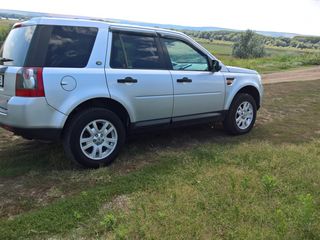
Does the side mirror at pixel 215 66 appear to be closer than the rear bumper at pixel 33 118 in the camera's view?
No

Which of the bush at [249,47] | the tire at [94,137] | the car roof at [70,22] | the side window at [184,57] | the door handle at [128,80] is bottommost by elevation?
the bush at [249,47]

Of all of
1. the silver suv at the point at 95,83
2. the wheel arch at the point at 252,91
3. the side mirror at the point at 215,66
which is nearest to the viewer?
the silver suv at the point at 95,83

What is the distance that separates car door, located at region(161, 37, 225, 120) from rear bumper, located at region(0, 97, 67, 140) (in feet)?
5.87

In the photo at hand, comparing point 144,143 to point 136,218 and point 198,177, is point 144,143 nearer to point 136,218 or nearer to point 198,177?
point 198,177

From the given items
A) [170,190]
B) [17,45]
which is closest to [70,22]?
[17,45]

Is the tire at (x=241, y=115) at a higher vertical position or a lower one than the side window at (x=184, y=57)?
lower

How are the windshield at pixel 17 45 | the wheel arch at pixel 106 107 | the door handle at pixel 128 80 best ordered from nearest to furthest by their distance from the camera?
the windshield at pixel 17 45 → the wheel arch at pixel 106 107 → the door handle at pixel 128 80

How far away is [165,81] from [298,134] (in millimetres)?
2807

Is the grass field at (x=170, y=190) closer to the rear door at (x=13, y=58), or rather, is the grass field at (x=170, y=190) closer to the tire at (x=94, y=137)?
the tire at (x=94, y=137)

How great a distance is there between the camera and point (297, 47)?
243ft

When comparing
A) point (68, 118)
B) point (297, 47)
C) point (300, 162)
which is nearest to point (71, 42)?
point (68, 118)

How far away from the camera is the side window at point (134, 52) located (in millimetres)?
5078

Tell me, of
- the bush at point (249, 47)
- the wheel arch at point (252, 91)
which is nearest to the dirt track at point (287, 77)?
the wheel arch at point (252, 91)

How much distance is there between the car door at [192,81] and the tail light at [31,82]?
6.26 feet
